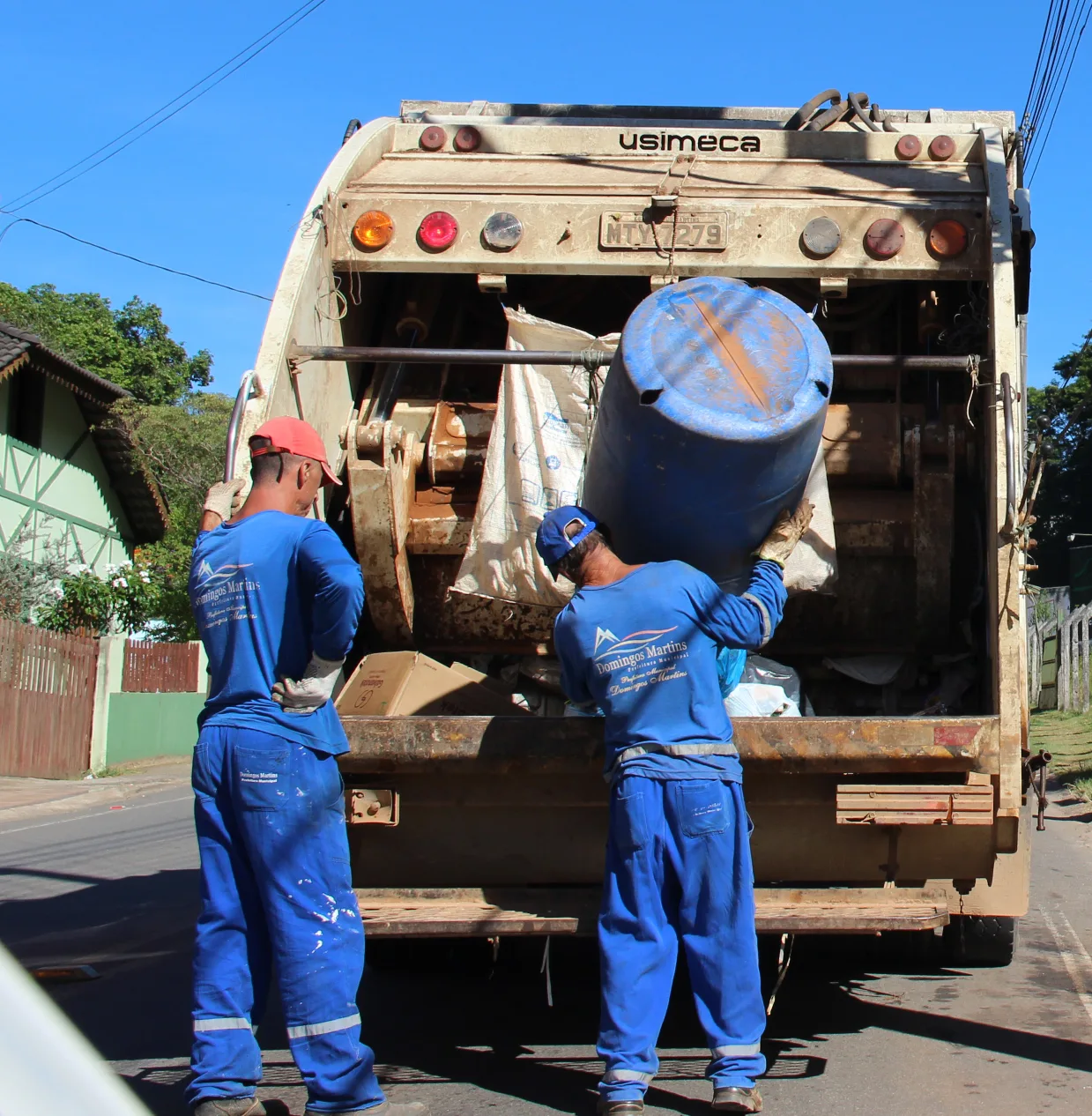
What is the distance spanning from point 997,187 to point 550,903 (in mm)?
2611

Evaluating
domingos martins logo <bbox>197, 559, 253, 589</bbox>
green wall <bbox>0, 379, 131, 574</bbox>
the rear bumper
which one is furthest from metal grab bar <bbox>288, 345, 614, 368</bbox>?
green wall <bbox>0, 379, 131, 574</bbox>

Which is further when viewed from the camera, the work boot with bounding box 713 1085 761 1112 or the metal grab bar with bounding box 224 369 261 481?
the metal grab bar with bounding box 224 369 261 481

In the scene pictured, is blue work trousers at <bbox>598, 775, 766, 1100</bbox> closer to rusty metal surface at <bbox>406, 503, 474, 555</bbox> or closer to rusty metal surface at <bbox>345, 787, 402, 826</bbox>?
rusty metal surface at <bbox>345, 787, 402, 826</bbox>

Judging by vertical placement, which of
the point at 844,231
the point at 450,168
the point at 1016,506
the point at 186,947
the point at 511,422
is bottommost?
the point at 186,947

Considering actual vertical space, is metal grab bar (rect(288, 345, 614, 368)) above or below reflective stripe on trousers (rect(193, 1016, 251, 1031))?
above

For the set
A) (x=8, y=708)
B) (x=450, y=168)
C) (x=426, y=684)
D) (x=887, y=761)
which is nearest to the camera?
(x=887, y=761)

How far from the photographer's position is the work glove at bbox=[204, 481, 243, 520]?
12.4 feet

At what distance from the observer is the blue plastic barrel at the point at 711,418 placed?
3641mm

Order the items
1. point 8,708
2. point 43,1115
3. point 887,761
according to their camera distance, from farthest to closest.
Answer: point 8,708, point 887,761, point 43,1115

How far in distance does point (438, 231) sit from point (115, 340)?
3794 centimetres

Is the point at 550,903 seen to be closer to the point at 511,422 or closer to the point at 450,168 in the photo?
the point at 511,422

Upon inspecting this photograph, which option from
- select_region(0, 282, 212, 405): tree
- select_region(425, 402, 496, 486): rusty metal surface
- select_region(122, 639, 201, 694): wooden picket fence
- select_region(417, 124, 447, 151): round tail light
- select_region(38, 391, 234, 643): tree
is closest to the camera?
select_region(425, 402, 496, 486): rusty metal surface

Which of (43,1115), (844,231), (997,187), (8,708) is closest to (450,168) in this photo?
(844,231)

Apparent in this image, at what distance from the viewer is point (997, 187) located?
14.9ft
